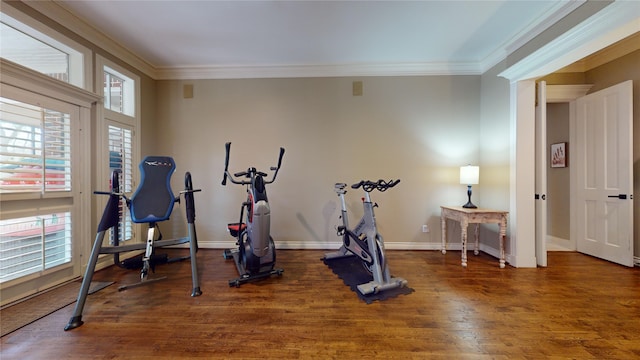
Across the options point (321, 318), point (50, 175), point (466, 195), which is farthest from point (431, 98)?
point (50, 175)

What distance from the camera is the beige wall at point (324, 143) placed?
3602mm

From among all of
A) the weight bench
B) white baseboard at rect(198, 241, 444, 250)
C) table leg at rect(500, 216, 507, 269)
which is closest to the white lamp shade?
table leg at rect(500, 216, 507, 269)

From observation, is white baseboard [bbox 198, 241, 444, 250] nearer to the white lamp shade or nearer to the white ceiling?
the white lamp shade

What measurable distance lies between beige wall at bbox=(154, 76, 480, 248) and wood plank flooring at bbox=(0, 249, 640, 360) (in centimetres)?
113

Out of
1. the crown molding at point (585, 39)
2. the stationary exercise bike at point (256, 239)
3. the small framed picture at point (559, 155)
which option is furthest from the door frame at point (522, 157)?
the stationary exercise bike at point (256, 239)

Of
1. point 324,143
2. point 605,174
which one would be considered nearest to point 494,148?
point 605,174

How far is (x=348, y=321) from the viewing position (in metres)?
1.82

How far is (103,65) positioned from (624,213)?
6.92m

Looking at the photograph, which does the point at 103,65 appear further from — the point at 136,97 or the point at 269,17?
the point at 269,17

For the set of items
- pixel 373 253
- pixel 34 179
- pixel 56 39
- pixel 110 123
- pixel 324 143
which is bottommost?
pixel 373 253

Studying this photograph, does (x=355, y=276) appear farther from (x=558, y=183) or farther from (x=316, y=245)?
(x=558, y=183)

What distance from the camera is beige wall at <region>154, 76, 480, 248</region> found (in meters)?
3.60

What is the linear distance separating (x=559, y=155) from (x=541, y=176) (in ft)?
5.04

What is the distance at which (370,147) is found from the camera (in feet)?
12.0
